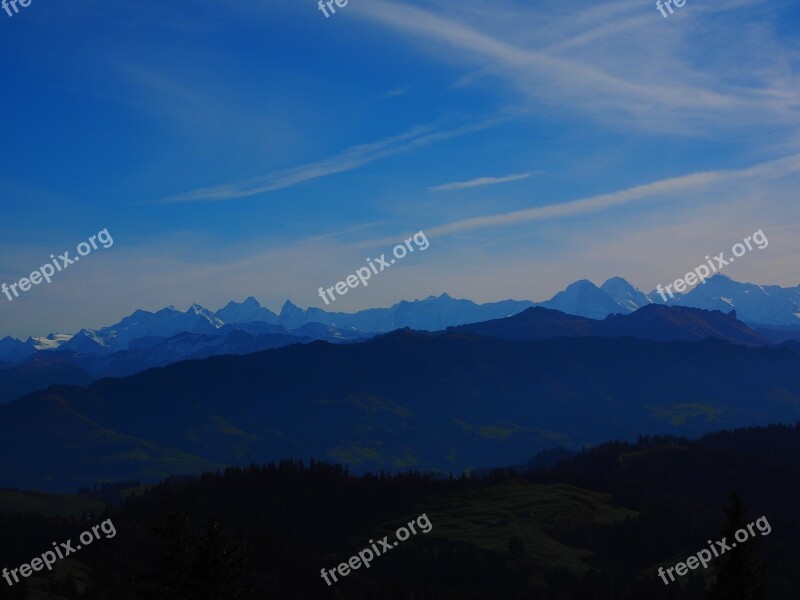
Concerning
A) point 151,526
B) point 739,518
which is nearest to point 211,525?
point 151,526

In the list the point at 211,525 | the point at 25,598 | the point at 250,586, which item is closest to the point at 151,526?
the point at 211,525

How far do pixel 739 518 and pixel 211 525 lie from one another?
3551 centimetres

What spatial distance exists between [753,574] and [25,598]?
154353mm

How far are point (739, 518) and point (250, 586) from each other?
3392cm

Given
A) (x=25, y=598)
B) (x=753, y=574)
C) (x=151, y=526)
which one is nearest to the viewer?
(x=151, y=526)

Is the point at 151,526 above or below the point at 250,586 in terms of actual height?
above

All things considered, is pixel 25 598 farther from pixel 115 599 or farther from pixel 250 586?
pixel 250 586

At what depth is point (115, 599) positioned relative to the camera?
185 m

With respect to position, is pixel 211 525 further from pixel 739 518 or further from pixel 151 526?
pixel 739 518

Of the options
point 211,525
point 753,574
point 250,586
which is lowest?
point 753,574

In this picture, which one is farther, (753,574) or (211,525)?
(753,574)

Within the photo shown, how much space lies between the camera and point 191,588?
191 ft

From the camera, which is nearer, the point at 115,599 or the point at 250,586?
the point at 250,586

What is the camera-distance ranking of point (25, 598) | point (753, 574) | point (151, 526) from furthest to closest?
point (25, 598) < point (753, 574) < point (151, 526)
